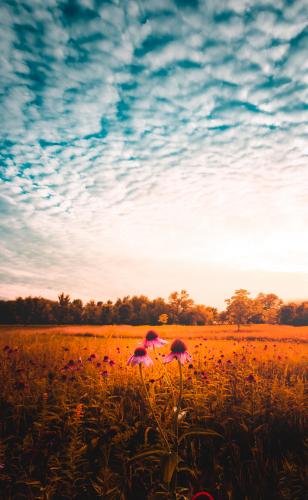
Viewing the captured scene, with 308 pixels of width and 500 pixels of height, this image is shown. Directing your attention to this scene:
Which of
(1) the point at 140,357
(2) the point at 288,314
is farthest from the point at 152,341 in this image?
(2) the point at 288,314

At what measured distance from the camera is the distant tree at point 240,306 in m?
36.3

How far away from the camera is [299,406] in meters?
3.91

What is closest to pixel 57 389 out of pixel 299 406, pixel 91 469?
pixel 91 469

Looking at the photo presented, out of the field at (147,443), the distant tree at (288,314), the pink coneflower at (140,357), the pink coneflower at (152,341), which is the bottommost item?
the field at (147,443)

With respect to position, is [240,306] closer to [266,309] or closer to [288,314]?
[288,314]

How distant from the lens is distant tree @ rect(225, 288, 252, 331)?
36.3 metres

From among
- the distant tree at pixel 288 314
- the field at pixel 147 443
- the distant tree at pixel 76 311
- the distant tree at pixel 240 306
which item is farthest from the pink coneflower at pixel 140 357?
the distant tree at pixel 288 314

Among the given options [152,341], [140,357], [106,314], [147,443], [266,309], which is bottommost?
[147,443]

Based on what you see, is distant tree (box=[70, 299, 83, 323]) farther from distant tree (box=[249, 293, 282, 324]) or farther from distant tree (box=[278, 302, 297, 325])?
distant tree (box=[278, 302, 297, 325])

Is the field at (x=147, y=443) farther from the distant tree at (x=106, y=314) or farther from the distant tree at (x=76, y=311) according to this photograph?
the distant tree at (x=76, y=311)

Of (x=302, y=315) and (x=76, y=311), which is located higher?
(x=76, y=311)

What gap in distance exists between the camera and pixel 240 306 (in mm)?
36594

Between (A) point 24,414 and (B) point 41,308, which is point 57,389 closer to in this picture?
(A) point 24,414

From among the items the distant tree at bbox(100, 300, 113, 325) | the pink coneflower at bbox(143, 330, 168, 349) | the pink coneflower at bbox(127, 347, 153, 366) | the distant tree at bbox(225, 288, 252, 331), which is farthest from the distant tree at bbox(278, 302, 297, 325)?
the pink coneflower at bbox(127, 347, 153, 366)
